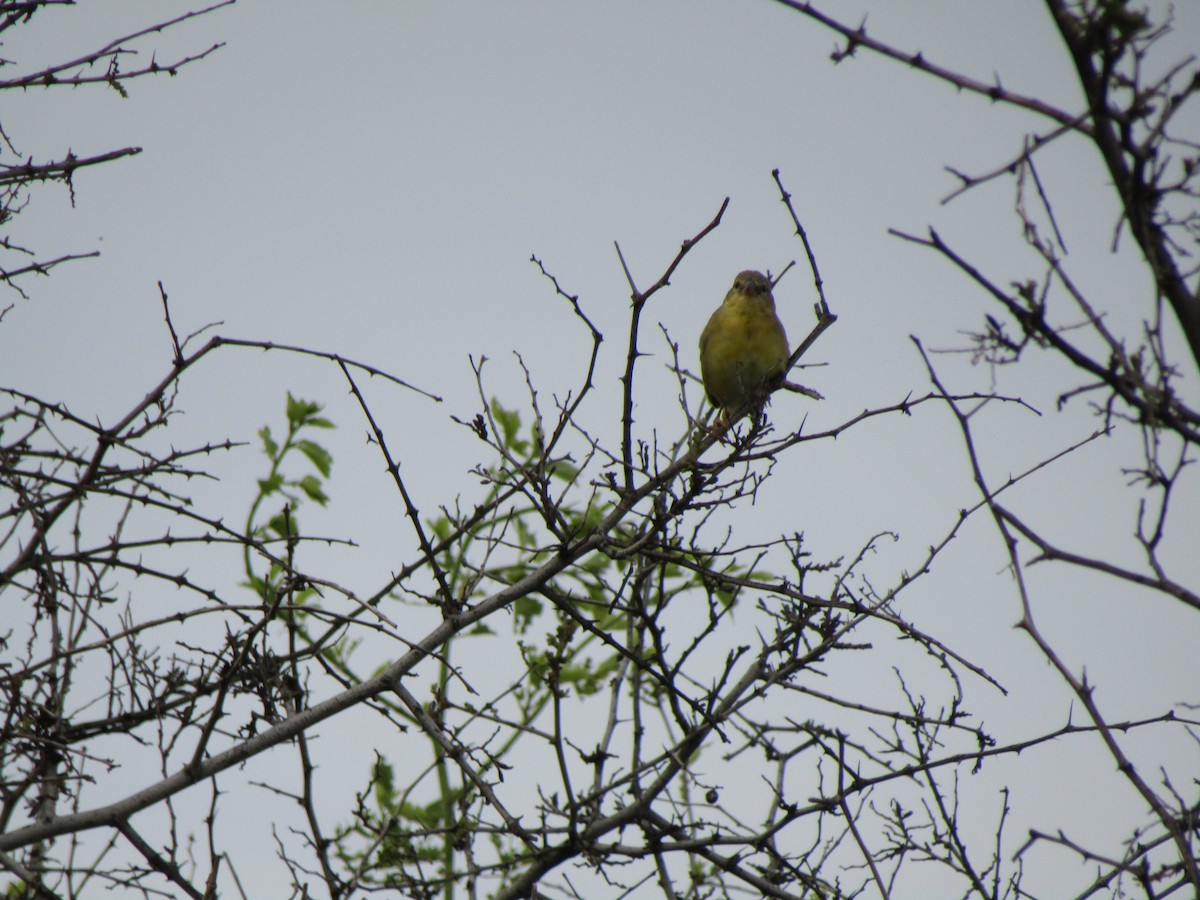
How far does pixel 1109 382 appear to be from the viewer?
1.76 meters

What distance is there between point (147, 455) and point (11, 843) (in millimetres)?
1052

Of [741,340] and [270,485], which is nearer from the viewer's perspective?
[270,485]

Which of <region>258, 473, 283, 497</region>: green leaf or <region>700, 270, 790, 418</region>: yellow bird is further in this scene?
<region>700, 270, 790, 418</region>: yellow bird

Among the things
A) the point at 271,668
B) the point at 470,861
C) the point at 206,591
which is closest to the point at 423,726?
the point at 271,668

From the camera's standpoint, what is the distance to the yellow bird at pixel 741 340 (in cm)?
701

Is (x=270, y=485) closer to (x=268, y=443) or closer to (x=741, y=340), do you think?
(x=268, y=443)

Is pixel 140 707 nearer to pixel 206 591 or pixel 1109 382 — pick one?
pixel 206 591

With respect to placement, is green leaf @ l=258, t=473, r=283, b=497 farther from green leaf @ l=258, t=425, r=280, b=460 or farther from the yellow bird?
the yellow bird

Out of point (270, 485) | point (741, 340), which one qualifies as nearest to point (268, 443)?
point (270, 485)

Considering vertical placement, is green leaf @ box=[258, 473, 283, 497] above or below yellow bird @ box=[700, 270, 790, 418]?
below

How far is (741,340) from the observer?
7039mm

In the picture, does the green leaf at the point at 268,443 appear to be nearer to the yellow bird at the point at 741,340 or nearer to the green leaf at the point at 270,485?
the green leaf at the point at 270,485

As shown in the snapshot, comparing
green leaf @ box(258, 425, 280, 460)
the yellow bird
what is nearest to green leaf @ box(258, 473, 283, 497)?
green leaf @ box(258, 425, 280, 460)

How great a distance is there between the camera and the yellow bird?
701cm
